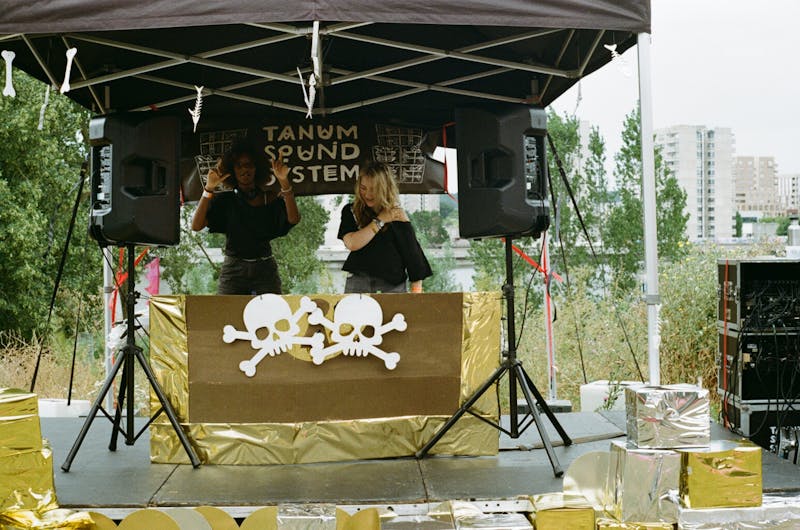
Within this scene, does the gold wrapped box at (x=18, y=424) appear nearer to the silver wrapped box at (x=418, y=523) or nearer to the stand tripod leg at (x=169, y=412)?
the stand tripod leg at (x=169, y=412)

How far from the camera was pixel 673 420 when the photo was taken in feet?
9.73

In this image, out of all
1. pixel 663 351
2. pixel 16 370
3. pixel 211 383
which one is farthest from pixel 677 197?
pixel 211 383

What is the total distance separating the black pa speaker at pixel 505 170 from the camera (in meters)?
3.64

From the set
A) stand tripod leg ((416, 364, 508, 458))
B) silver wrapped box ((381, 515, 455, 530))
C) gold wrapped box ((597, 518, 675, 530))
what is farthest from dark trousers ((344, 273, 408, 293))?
gold wrapped box ((597, 518, 675, 530))

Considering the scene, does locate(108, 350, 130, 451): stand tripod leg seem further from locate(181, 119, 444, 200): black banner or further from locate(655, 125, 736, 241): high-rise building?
locate(655, 125, 736, 241): high-rise building

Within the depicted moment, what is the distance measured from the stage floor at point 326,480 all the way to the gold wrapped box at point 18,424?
0.98 ft

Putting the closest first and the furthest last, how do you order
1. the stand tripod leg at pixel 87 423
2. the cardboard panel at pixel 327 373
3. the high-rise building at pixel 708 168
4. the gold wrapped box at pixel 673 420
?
the gold wrapped box at pixel 673 420 → the stand tripod leg at pixel 87 423 → the cardboard panel at pixel 327 373 → the high-rise building at pixel 708 168

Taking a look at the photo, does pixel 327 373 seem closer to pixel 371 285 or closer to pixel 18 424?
pixel 371 285

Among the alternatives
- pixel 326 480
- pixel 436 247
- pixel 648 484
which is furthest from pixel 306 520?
pixel 436 247

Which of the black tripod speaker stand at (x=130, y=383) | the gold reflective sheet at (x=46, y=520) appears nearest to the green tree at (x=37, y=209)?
the black tripod speaker stand at (x=130, y=383)

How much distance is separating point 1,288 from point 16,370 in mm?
5326

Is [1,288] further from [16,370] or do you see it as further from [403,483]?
[403,483]

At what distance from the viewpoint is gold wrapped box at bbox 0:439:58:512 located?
9.21 feet

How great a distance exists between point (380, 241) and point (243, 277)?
975mm
